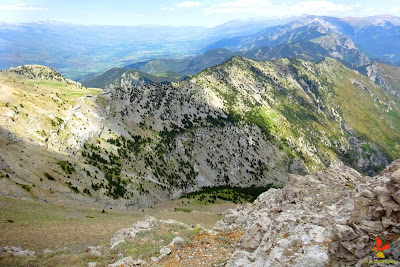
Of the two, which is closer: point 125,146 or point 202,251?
point 202,251

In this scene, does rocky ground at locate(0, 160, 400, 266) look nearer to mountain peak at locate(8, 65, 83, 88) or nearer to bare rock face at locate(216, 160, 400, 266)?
bare rock face at locate(216, 160, 400, 266)

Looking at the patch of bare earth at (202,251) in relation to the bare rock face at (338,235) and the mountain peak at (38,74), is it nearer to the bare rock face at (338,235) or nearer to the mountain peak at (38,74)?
the bare rock face at (338,235)

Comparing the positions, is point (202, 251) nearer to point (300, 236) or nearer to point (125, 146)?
point (300, 236)

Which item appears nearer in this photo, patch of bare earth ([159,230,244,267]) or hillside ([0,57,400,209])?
patch of bare earth ([159,230,244,267])

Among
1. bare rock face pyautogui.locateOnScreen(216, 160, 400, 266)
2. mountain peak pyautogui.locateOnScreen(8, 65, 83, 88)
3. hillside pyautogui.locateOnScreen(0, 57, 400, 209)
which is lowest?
hillside pyautogui.locateOnScreen(0, 57, 400, 209)

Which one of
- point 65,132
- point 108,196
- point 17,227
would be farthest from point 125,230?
point 65,132

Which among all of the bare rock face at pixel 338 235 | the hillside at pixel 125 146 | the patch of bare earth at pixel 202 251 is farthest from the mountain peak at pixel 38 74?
the bare rock face at pixel 338 235

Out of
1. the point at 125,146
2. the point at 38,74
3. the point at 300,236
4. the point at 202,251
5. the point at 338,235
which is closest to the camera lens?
the point at 338,235

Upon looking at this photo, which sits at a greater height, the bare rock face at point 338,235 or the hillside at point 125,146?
the bare rock face at point 338,235

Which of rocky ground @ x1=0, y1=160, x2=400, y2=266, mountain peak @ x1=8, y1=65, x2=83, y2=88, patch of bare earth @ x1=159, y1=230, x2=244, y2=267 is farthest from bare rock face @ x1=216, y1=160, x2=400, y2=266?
mountain peak @ x1=8, y1=65, x2=83, y2=88

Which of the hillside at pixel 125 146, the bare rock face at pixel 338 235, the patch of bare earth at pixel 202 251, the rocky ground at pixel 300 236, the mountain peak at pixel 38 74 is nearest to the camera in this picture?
the bare rock face at pixel 338 235

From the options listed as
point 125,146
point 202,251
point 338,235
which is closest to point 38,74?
point 125,146

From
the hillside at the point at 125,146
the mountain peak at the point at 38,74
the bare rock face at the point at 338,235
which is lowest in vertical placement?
the hillside at the point at 125,146

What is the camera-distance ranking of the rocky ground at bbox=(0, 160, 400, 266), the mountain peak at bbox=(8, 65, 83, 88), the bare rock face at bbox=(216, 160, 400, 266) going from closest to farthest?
1. the bare rock face at bbox=(216, 160, 400, 266)
2. the rocky ground at bbox=(0, 160, 400, 266)
3. the mountain peak at bbox=(8, 65, 83, 88)
